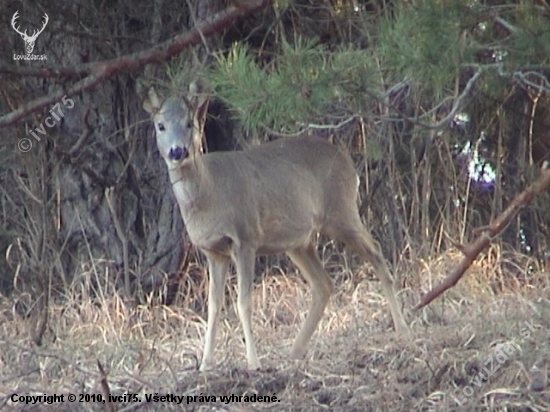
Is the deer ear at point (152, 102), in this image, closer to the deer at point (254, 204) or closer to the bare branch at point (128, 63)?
the deer at point (254, 204)

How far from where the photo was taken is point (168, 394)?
24.7ft

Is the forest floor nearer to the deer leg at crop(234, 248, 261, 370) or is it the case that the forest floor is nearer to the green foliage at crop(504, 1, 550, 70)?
the deer leg at crop(234, 248, 261, 370)

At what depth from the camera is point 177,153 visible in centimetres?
→ 825

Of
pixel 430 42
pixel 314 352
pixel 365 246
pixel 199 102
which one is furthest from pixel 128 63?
A: pixel 430 42

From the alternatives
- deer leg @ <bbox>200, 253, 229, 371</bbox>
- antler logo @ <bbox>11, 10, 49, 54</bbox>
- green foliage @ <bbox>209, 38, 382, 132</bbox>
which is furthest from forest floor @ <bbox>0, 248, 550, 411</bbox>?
antler logo @ <bbox>11, 10, 49, 54</bbox>

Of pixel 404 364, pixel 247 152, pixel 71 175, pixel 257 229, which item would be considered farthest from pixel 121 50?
pixel 404 364

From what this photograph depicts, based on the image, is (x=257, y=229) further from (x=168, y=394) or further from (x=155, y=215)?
(x=155, y=215)

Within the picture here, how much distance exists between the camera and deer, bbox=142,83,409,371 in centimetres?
841

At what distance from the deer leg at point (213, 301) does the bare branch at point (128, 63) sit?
1.30 metres

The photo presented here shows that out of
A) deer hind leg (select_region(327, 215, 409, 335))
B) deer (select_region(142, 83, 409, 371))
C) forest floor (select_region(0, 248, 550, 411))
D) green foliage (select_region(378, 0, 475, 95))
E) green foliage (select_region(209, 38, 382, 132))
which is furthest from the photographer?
deer hind leg (select_region(327, 215, 409, 335))

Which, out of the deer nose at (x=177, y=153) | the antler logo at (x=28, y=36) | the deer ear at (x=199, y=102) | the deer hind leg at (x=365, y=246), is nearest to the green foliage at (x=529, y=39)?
the deer ear at (x=199, y=102)

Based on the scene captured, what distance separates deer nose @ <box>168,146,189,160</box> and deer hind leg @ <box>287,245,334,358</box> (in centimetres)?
126

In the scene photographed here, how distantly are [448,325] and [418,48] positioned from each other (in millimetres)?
3335

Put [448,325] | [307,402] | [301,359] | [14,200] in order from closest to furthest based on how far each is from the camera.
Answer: [307,402]
[301,359]
[448,325]
[14,200]
